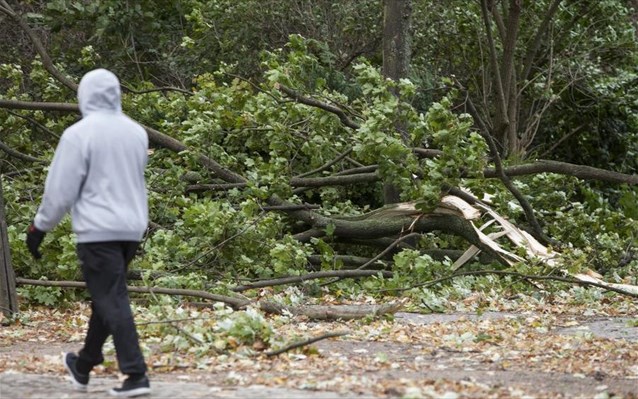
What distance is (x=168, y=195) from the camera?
11867 millimetres

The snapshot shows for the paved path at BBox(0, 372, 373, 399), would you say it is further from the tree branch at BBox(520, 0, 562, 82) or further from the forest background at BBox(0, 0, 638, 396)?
the tree branch at BBox(520, 0, 562, 82)

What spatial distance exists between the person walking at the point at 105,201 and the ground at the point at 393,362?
14.6 inches

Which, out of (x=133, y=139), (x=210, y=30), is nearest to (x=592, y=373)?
(x=133, y=139)

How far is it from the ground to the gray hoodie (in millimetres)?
849

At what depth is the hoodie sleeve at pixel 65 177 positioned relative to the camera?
568cm

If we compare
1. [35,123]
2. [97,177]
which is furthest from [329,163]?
[97,177]

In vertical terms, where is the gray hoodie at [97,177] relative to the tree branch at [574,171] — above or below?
above

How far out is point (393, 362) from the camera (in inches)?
290

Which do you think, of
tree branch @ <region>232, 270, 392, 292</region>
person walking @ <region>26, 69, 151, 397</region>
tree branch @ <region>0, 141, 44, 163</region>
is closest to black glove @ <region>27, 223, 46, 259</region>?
person walking @ <region>26, 69, 151, 397</region>

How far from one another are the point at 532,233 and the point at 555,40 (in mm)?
6544

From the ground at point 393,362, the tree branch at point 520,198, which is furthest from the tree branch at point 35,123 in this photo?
the tree branch at point 520,198

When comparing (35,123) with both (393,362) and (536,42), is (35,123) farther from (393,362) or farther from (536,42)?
(536,42)

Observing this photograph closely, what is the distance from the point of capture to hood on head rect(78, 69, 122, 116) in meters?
5.84

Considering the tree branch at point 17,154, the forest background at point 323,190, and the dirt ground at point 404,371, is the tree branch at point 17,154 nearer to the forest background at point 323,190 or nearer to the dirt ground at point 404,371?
the forest background at point 323,190
